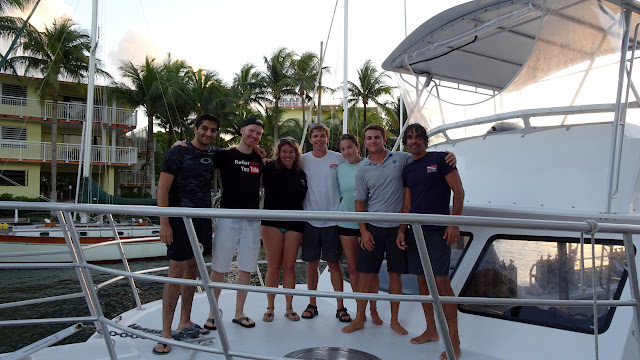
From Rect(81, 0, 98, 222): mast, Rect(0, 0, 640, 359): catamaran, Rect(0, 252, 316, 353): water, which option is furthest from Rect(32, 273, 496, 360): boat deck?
Rect(81, 0, 98, 222): mast

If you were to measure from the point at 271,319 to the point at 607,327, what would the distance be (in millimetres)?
2576

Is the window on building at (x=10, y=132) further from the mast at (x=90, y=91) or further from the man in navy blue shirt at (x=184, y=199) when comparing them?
the man in navy blue shirt at (x=184, y=199)

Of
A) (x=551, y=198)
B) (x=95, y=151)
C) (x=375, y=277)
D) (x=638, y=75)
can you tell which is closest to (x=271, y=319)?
(x=375, y=277)

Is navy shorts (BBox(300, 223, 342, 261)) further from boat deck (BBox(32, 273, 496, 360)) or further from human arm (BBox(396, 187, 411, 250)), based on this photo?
human arm (BBox(396, 187, 411, 250))

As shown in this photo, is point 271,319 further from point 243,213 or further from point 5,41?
point 5,41

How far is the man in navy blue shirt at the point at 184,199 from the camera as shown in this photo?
3555 millimetres

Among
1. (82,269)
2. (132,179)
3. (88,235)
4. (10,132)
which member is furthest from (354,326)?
(132,179)

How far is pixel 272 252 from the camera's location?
4156mm

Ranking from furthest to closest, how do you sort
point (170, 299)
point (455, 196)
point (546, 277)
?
point (170, 299) → point (455, 196) → point (546, 277)

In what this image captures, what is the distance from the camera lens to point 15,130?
30.3 meters

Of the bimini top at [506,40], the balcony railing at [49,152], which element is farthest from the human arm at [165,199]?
the balcony railing at [49,152]

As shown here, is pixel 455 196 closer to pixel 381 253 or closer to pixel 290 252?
pixel 381 253

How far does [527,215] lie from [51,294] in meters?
14.2

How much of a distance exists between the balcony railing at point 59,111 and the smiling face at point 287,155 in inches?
1116
